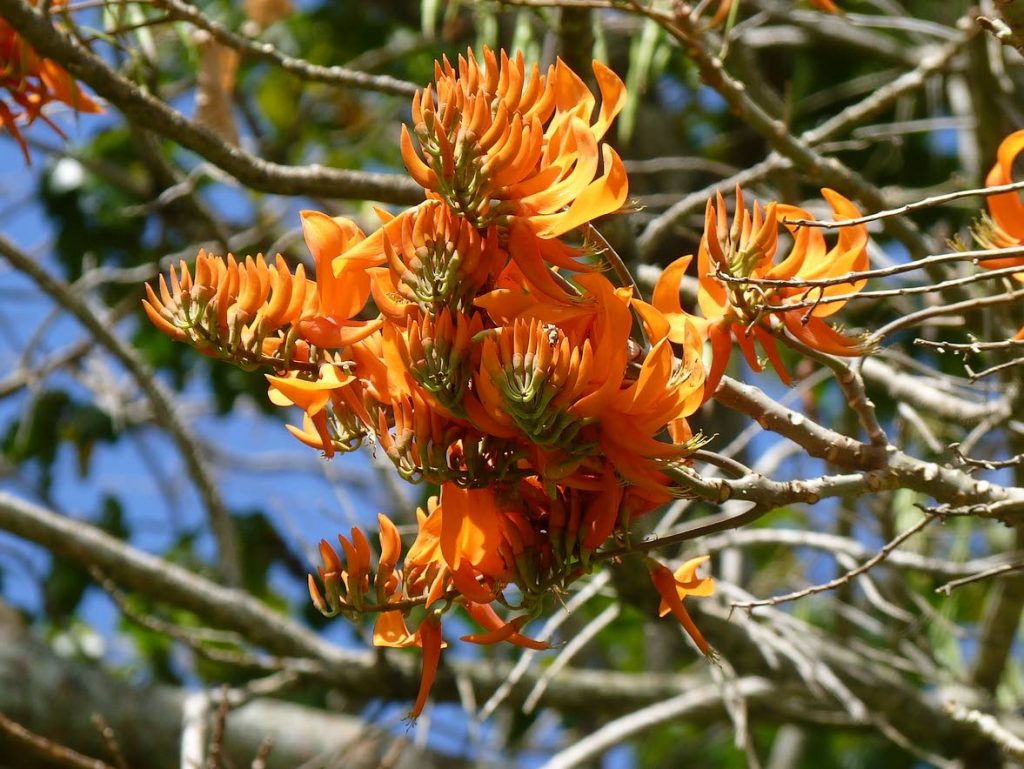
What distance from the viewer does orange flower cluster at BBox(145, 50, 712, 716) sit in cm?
89

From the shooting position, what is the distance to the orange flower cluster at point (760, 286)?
40.8 inches

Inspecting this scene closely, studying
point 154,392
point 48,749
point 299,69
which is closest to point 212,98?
point 299,69

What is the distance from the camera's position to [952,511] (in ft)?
3.59

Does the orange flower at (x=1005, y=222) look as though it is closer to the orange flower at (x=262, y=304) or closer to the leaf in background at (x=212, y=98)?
the orange flower at (x=262, y=304)

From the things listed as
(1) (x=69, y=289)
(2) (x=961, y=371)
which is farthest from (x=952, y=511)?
(2) (x=961, y=371)

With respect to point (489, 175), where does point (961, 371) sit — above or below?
below

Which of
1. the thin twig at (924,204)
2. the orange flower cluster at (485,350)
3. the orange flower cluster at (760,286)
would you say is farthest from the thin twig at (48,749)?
the thin twig at (924,204)

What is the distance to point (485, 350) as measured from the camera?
0.86 meters

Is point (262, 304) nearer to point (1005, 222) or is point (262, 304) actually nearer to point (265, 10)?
point (1005, 222)

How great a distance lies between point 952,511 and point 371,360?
19.7 inches

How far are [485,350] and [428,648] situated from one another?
31 centimetres

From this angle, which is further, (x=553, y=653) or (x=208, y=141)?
(x=553, y=653)

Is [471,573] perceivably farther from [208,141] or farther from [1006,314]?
[1006,314]

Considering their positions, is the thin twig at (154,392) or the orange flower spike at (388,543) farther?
the thin twig at (154,392)
